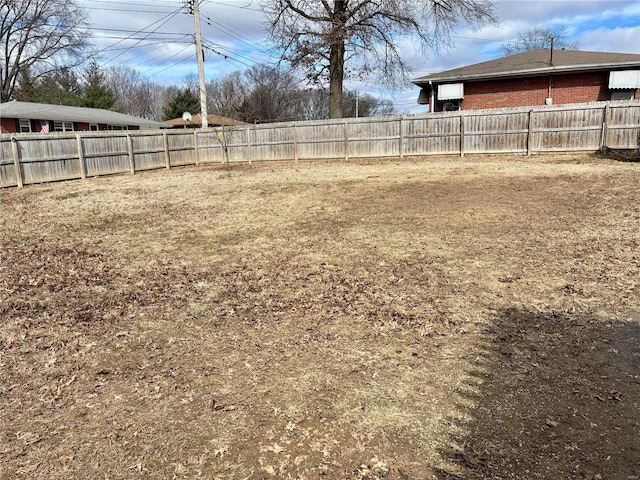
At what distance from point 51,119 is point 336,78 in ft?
55.8

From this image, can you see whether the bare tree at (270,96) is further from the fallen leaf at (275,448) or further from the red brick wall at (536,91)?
the fallen leaf at (275,448)

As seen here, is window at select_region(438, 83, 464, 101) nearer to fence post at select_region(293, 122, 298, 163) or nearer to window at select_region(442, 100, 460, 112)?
window at select_region(442, 100, 460, 112)

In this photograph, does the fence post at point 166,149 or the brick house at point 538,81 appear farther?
the fence post at point 166,149

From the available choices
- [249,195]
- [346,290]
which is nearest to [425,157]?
[249,195]

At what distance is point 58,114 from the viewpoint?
26.9 metres

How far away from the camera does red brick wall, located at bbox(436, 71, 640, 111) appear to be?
59.0 feet

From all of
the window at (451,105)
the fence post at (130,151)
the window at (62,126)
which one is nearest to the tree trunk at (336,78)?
the window at (451,105)

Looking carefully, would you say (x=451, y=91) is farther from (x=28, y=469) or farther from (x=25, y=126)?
(x=25, y=126)

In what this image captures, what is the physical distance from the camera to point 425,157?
15.7 metres

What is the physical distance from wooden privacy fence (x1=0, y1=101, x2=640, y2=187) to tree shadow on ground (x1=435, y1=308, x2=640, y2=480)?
12363mm

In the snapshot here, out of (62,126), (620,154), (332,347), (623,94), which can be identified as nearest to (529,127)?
(620,154)

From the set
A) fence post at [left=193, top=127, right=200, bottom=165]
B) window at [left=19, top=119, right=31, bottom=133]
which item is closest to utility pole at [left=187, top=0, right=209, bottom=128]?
fence post at [left=193, top=127, right=200, bottom=165]

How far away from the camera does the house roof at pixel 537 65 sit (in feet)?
56.9

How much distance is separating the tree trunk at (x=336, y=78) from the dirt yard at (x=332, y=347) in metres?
14.9
